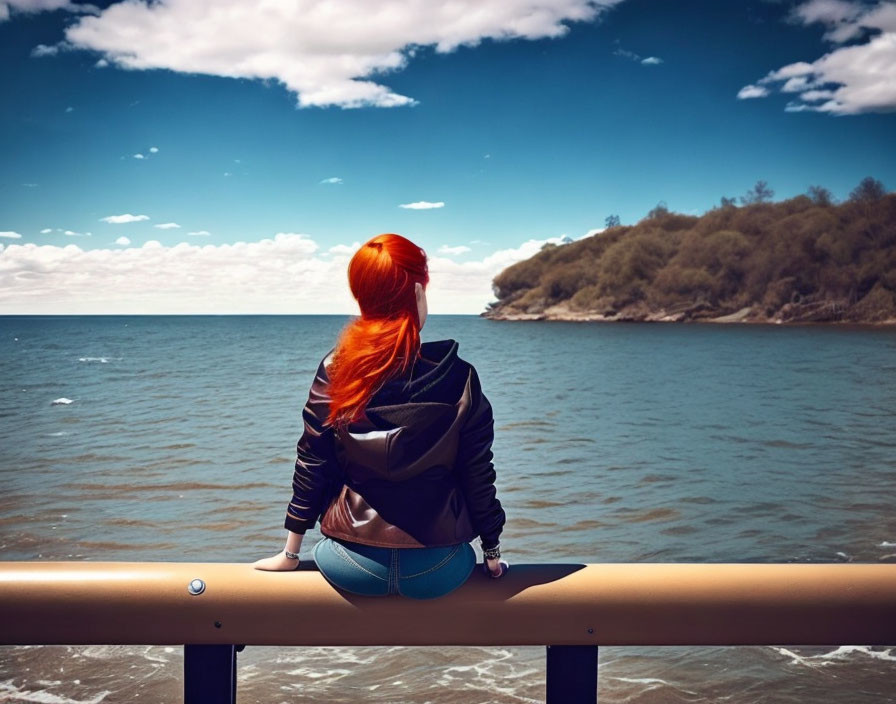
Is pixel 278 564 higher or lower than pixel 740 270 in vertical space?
lower

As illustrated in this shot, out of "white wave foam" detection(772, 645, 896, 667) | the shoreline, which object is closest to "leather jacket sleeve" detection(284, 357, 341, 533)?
"white wave foam" detection(772, 645, 896, 667)

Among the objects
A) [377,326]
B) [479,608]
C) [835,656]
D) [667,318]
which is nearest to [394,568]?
[479,608]

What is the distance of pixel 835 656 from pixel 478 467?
4.48 m

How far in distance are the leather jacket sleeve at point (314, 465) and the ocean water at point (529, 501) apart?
3.04 meters

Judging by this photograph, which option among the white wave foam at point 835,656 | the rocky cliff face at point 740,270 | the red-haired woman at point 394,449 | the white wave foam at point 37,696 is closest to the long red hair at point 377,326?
the red-haired woman at point 394,449

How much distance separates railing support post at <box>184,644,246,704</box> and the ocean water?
3.07 meters

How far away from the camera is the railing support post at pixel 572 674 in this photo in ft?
6.18

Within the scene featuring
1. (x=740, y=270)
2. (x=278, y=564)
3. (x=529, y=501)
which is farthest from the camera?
(x=740, y=270)

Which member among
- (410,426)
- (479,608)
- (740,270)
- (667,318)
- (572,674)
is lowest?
(572,674)

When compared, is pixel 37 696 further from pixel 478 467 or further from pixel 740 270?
pixel 740 270

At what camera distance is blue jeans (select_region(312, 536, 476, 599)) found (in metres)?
1.88

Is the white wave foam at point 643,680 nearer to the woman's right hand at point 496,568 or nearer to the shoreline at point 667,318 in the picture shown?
the woman's right hand at point 496,568

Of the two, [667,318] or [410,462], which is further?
[667,318]

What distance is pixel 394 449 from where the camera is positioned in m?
1.99
